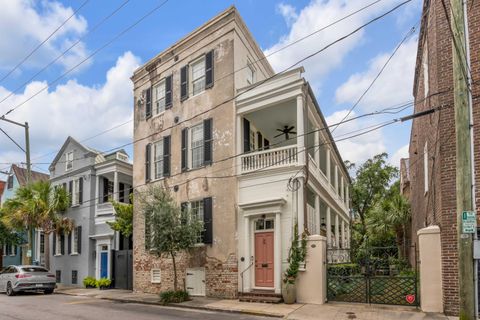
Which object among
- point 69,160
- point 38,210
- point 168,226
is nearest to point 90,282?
point 38,210

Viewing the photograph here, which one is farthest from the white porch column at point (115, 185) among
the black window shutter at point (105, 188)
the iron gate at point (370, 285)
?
the iron gate at point (370, 285)

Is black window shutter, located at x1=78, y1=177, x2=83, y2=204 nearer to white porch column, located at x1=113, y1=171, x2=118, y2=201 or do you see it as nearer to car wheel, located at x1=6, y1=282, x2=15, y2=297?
white porch column, located at x1=113, y1=171, x2=118, y2=201

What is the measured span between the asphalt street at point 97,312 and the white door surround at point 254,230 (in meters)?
2.39

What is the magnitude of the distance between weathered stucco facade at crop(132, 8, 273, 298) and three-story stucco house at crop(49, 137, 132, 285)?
4028mm

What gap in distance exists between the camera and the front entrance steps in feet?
44.9

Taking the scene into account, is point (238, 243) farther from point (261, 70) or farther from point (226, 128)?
point (261, 70)

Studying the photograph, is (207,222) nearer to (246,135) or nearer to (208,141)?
Answer: (208,141)

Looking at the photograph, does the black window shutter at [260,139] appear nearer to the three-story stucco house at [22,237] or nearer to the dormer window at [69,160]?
the dormer window at [69,160]

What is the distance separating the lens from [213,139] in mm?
16797

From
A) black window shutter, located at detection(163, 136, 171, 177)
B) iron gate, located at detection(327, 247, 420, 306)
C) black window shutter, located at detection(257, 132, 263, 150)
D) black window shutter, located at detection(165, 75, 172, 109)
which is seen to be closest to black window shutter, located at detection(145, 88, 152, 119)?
black window shutter, located at detection(165, 75, 172, 109)

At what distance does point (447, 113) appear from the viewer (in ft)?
37.0

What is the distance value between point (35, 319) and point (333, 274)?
9.23 m

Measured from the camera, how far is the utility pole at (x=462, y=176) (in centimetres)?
779

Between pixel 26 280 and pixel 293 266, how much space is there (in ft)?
43.2
